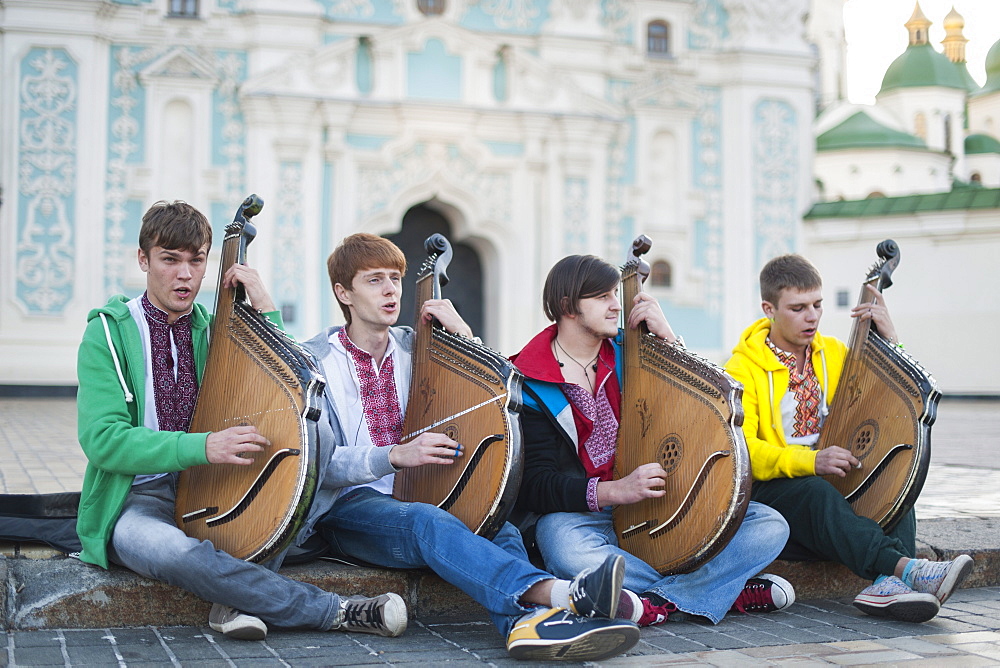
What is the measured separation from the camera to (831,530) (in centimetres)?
388

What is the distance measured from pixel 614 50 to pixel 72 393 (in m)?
10.6

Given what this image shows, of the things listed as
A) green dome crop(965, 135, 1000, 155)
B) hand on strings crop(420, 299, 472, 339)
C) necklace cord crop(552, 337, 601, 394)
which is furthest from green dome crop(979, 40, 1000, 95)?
hand on strings crop(420, 299, 472, 339)

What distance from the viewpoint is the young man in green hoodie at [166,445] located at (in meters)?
3.29

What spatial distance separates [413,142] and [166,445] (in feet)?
50.1

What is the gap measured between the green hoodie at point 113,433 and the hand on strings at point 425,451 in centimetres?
59

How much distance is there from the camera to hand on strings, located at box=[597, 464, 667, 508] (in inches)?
140

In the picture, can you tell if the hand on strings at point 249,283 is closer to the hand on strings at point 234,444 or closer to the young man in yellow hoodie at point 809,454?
the hand on strings at point 234,444

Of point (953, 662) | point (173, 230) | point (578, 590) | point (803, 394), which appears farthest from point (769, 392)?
point (173, 230)

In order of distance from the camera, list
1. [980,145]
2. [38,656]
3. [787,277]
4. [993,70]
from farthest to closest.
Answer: [993,70]
[980,145]
[787,277]
[38,656]

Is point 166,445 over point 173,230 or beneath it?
beneath

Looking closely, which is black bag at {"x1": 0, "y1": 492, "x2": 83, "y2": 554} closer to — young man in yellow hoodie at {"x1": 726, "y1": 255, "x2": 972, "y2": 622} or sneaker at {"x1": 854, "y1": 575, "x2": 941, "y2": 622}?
young man in yellow hoodie at {"x1": 726, "y1": 255, "x2": 972, "y2": 622}

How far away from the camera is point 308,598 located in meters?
3.41

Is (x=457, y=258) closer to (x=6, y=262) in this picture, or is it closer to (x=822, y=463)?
(x=6, y=262)

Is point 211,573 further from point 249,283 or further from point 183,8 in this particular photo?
point 183,8
